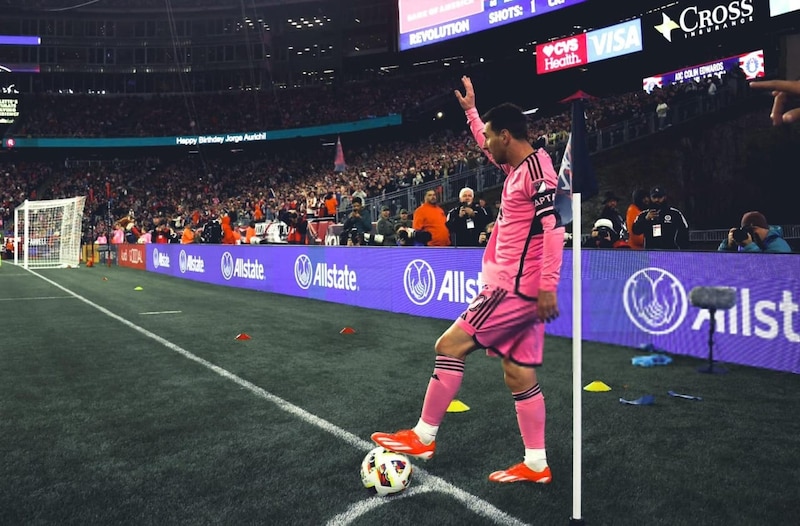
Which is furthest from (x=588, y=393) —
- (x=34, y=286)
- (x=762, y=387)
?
(x=34, y=286)

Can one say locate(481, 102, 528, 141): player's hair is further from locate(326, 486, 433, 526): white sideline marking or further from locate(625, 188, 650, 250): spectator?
locate(625, 188, 650, 250): spectator

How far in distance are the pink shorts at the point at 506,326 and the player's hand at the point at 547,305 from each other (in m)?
0.19

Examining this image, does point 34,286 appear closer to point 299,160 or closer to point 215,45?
point 299,160

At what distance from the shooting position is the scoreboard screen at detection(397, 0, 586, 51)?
1035 inches

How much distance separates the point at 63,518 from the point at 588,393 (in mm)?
4172

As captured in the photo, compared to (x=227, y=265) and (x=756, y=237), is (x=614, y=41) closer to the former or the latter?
(x=227, y=265)

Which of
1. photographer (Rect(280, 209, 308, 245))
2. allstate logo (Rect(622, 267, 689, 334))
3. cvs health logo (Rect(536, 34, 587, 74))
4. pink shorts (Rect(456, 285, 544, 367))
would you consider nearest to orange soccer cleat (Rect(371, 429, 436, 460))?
pink shorts (Rect(456, 285, 544, 367))

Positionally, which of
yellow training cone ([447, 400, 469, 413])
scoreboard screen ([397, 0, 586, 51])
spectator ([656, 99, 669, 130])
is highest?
scoreboard screen ([397, 0, 586, 51])

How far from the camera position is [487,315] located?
3.55 m

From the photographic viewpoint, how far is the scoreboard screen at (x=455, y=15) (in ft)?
86.3

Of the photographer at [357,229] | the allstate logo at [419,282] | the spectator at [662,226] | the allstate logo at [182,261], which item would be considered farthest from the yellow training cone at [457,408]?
the allstate logo at [182,261]

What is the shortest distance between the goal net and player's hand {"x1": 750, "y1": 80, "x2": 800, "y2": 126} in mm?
30053

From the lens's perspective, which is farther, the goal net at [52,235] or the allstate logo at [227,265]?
the goal net at [52,235]

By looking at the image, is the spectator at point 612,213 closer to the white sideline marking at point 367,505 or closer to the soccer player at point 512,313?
the soccer player at point 512,313
